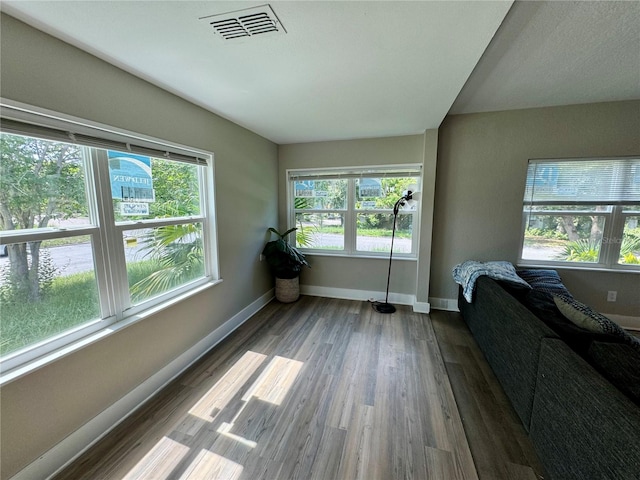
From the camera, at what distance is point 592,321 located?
1.44 m

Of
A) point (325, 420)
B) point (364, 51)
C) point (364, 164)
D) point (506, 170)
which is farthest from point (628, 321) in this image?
point (364, 51)

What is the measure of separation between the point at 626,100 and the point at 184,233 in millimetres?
4762

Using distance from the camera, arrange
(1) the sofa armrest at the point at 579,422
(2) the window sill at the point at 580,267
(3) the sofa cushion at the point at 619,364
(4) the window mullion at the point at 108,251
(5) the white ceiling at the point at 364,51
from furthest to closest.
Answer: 1. (2) the window sill at the point at 580,267
2. (4) the window mullion at the point at 108,251
3. (5) the white ceiling at the point at 364,51
4. (3) the sofa cushion at the point at 619,364
5. (1) the sofa armrest at the point at 579,422

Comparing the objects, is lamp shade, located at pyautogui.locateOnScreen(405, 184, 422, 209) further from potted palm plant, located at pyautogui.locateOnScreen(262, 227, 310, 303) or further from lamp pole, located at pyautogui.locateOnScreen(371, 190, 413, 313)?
potted palm plant, located at pyautogui.locateOnScreen(262, 227, 310, 303)

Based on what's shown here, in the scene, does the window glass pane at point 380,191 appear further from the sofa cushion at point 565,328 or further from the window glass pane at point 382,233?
the sofa cushion at point 565,328

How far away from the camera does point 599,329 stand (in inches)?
55.1

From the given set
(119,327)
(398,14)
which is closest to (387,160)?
(398,14)

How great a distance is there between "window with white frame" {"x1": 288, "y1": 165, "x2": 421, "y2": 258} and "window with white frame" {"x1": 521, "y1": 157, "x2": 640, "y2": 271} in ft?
4.46

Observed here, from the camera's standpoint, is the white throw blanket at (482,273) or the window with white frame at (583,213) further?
the window with white frame at (583,213)

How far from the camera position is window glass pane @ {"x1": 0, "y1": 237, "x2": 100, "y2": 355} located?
1.26 metres

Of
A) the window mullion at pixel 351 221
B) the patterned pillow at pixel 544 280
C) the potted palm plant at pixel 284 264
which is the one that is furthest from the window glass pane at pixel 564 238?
the potted palm plant at pixel 284 264

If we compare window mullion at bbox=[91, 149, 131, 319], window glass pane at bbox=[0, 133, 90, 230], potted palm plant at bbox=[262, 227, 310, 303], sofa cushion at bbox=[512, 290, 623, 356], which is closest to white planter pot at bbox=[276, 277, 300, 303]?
potted palm plant at bbox=[262, 227, 310, 303]

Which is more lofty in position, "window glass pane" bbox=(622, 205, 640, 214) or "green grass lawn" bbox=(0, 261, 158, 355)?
"window glass pane" bbox=(622, 205, 640, 214)

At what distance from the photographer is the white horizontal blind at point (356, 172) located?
341 cm
